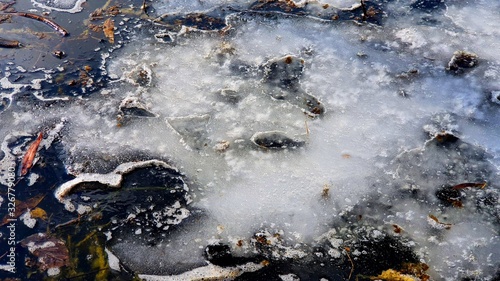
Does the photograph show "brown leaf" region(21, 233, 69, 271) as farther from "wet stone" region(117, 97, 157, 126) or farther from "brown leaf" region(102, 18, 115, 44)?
"brown leaf" region(102, 18, 115, 44)

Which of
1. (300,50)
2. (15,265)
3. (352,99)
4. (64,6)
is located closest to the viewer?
(15,265)

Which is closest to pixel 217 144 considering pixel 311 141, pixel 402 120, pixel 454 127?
pixel 311 141

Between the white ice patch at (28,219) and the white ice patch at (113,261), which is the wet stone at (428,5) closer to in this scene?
the white ice patch at (113,261)

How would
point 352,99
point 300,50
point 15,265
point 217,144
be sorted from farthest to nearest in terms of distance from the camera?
point 300,50 < point 352,99 < point 217,144 < point 15,265

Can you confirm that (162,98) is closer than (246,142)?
No

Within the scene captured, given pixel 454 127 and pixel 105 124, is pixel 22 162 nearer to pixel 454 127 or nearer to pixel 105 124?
pixel 105 124

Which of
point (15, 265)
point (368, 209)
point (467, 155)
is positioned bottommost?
point (15, 265)
